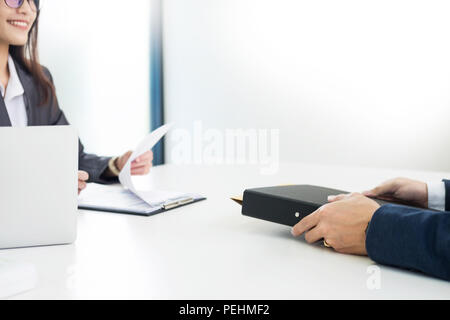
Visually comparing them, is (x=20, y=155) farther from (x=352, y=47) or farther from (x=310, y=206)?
→ (x=352, y=47)

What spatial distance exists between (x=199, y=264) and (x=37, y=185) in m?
0.34

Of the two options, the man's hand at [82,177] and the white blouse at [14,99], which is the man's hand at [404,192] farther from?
the white blouse at [14,99]

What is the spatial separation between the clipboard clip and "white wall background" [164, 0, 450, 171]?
271 cm

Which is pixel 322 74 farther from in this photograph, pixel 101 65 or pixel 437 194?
pixel 437 194

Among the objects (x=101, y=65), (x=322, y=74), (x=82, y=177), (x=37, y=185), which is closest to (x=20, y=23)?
(x=82, y=177)

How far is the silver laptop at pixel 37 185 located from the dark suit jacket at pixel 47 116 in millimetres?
795

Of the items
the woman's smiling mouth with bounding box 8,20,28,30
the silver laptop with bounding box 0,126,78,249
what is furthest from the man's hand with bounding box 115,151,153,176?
the silver laptop with bounding box 0,126,78,249

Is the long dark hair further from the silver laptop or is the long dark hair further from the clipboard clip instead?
the silver laptop

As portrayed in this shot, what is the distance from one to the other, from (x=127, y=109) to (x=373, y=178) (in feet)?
8.58

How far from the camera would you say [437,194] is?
4.20 feet

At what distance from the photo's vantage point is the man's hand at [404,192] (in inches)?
50.9

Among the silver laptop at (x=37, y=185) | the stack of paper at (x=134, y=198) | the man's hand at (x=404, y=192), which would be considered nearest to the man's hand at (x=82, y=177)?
the stack of paper at (x=134, y=198)

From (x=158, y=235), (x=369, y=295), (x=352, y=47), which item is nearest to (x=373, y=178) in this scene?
(x=158, y=235)

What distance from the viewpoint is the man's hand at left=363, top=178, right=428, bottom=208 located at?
129cm
